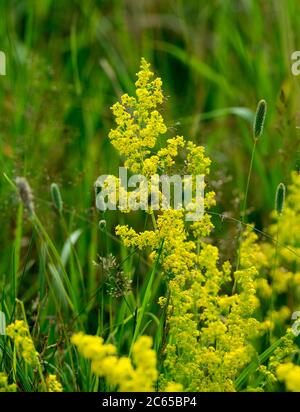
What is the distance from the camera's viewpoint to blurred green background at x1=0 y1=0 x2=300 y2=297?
2.44 m

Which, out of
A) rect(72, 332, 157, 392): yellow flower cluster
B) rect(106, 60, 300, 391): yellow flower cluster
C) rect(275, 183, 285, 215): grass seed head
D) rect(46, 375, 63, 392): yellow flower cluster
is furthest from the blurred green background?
rect(72, 332, 157, 392): yellow flower cluster

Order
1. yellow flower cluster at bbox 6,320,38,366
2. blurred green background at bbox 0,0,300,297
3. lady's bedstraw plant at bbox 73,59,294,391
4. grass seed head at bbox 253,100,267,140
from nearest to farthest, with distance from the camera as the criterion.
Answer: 1. yellow flower cluster at bbox 6,320,38,366
2. lady's bedstraw plant at bbox 73,59,294,391
3. grass seed head at bbox 253,100,267,140
4. blurred green background at bbox 0,0,300,297

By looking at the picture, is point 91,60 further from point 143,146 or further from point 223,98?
point 143,146

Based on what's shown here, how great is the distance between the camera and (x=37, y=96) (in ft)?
9.95

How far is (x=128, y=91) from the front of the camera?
2859mm

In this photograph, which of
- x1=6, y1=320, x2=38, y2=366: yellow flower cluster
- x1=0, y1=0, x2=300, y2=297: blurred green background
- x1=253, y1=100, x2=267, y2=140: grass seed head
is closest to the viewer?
x1=6, y1=320, x2=38, y2=366: yellow flower cluster

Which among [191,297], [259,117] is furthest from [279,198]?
[191,297]

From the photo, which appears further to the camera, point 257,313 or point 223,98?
point 223,98

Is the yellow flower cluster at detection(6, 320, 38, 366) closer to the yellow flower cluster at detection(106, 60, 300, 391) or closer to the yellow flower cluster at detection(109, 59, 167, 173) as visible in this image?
the yellow flower cluster at detection(106, 60, 300, 391)

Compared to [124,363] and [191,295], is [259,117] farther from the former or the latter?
[124,363]

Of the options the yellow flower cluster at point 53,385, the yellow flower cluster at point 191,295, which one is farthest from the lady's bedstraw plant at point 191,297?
the yellow flower cluster at point 53,385

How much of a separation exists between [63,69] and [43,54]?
0.11m
